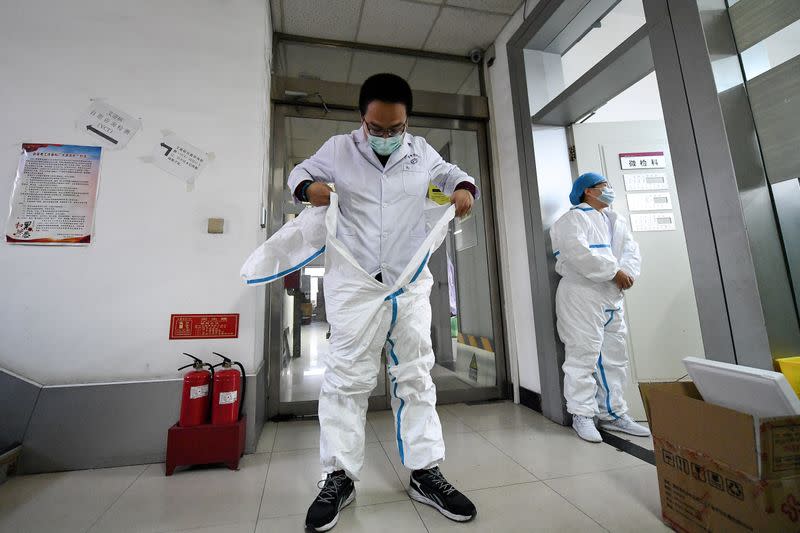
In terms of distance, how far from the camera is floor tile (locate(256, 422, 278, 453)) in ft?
5.58

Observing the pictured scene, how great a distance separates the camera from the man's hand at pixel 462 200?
4.06 feet

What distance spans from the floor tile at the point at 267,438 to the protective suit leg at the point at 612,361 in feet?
5.77

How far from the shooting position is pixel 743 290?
1.07m

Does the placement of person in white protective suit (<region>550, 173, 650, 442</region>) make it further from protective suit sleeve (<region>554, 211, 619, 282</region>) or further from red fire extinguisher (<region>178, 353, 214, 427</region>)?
red fire extinguisher (<region>178, 353, 214, 427</region>)

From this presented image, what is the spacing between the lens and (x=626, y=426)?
1.78 m

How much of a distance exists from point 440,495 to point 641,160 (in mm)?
2220

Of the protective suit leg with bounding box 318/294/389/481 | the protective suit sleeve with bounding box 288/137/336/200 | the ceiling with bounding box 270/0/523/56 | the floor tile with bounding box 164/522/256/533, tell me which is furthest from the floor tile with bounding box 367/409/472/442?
the ceiling with bounding box 270/0/523/56

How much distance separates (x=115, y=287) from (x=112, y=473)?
814 mm

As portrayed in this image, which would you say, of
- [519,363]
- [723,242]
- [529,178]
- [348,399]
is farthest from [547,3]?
[348,399]

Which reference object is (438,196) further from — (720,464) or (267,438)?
(267,438)

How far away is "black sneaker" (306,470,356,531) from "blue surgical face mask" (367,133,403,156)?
1153 mm

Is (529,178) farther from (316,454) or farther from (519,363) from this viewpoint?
(316,454)

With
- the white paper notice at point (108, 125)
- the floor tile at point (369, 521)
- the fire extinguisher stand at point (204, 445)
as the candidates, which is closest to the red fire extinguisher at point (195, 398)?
the fire extinguisher stand at point (204, 445)

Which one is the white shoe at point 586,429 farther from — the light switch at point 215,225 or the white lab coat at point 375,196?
the light switch at point 215,225
